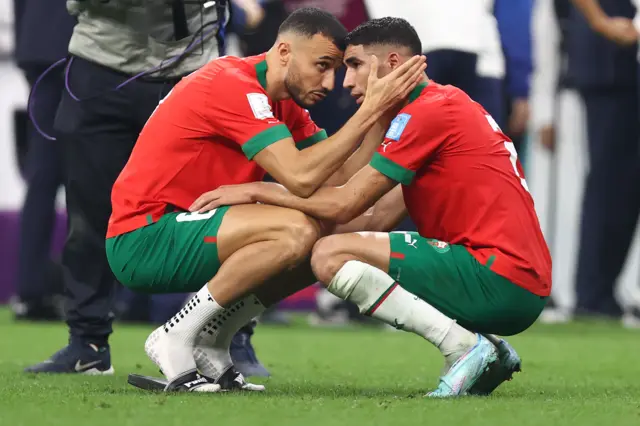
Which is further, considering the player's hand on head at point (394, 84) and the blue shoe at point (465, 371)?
the player's hand on head at point (394, 84)

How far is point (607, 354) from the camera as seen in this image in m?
6.49

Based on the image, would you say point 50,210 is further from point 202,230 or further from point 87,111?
point 202,230

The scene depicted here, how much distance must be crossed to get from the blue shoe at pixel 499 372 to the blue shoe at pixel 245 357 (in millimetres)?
975

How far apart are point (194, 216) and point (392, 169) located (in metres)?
0.70

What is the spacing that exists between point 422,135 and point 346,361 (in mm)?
1691

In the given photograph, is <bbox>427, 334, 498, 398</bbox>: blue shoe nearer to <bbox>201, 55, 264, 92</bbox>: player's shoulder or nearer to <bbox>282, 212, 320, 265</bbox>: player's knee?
<bbox>282, 212, 320, 265</bbox>: player's knee

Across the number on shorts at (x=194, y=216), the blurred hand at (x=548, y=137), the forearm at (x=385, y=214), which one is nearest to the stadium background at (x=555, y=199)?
the blurred hand at (x=548, y=137)

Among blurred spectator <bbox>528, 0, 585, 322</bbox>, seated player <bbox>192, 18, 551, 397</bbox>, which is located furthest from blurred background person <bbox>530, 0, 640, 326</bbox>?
seated player <bbox>192, 18, 551, 397</bbox>

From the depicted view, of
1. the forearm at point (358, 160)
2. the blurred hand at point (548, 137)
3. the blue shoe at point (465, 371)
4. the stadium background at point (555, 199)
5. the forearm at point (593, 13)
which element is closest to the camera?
the blue shoe at point (465, 371)

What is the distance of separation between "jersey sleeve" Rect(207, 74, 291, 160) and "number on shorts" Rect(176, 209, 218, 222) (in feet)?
0.76

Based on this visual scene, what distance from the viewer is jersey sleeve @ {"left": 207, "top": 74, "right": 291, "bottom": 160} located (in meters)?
4.63

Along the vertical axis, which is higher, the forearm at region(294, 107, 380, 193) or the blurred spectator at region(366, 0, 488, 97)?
the forearm at region(294, 107, 380, 193)

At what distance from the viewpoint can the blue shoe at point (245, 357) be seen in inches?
208

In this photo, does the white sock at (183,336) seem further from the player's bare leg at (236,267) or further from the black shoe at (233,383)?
the black shoe at (233,383)
